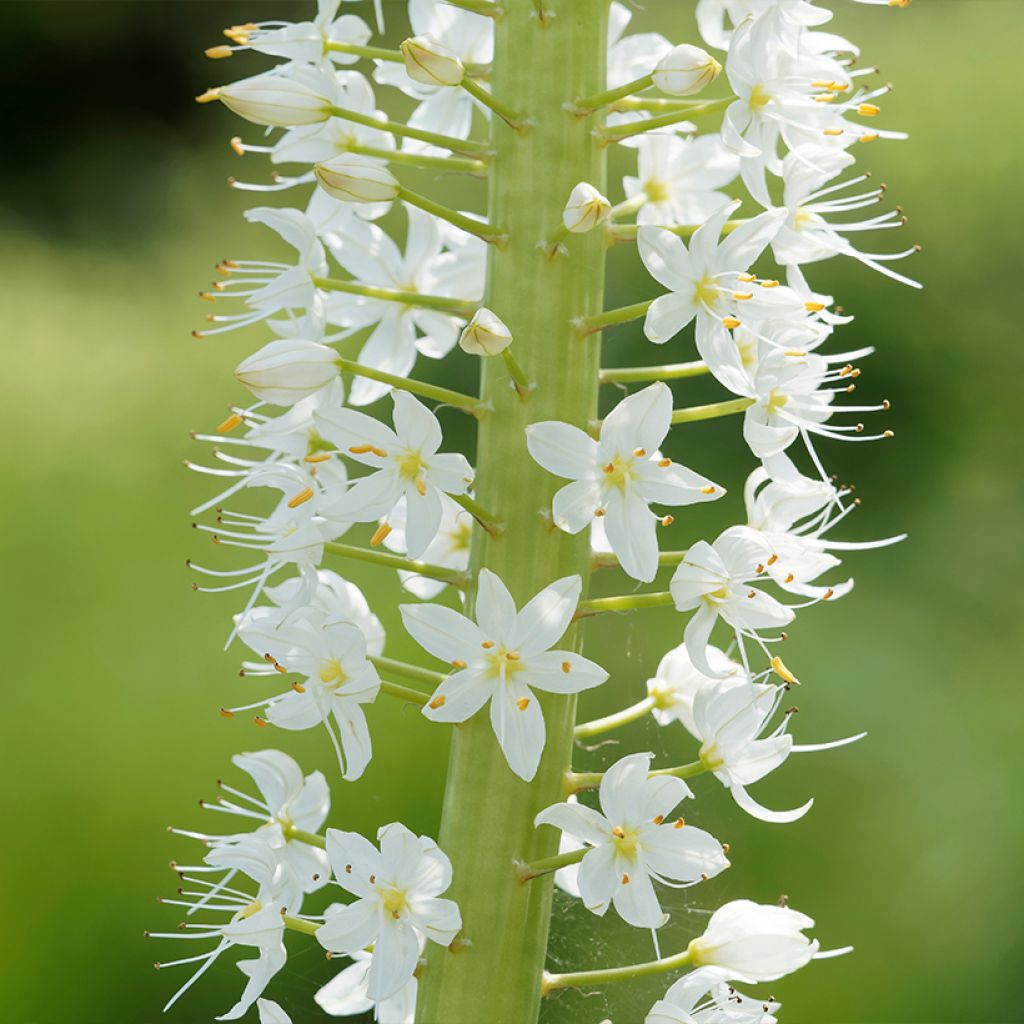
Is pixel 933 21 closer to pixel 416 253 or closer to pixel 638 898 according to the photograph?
pixel 416 253

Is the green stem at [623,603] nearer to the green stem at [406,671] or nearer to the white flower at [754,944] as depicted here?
the green stem at [406,671]

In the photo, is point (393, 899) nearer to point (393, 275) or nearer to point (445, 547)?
point (445, 547)

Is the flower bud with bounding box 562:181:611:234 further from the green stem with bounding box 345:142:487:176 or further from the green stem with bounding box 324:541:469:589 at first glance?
the green stem with bounding box 324:541:469:589

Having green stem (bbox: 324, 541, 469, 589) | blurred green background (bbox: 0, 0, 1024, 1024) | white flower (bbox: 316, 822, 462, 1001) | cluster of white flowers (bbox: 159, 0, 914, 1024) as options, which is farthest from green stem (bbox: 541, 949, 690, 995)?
blurred green background (bbox: 0, 0, 1024, 1024)

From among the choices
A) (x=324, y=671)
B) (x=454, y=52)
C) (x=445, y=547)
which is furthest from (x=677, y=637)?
(x=324, y=671)

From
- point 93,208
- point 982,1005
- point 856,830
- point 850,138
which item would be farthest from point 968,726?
point 93,208

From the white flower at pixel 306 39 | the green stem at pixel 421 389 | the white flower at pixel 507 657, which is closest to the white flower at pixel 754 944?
the white flower at pixel 507 657
